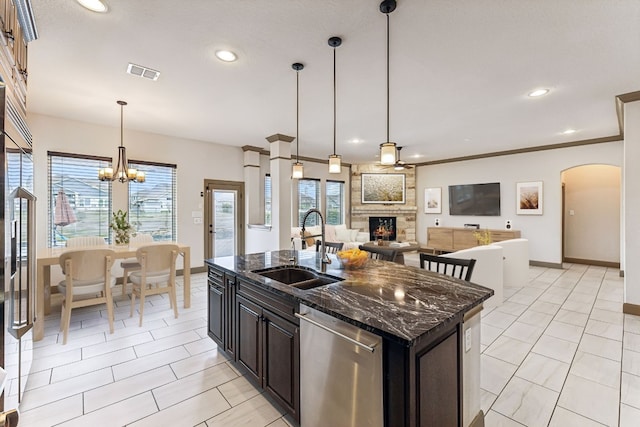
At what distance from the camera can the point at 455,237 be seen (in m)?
7.64

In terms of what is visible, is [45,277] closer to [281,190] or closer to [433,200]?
[281,190]

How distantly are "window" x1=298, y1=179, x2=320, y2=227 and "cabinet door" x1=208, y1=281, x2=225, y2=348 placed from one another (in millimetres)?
5097

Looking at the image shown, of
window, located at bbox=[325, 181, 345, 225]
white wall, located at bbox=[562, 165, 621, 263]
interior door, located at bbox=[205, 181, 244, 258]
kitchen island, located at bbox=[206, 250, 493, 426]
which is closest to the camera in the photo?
kitchen island, located at bbox=[206, 250, 493, 426]

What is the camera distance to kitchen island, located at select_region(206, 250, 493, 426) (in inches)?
49.2

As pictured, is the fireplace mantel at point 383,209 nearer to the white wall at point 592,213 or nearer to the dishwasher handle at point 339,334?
the white wall at point 592,213

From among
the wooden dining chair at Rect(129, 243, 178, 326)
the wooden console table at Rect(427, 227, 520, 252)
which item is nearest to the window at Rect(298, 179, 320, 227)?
the wooden console table at Rect(427, 227, 520, 252)

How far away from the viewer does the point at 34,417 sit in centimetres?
193

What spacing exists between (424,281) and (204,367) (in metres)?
2.02

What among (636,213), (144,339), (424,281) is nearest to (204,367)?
(144,339)

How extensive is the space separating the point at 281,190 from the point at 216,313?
302 centimetres

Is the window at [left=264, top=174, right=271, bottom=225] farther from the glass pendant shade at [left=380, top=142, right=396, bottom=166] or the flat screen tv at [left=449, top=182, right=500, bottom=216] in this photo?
the flat screen tv at [left=449, top=182, right=500, bottom=216]

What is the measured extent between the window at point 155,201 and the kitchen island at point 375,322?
3.44 m

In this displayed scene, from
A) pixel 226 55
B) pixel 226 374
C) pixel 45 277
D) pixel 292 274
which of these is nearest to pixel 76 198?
pixel 45 277

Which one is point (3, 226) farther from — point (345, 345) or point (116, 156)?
point (116, 156)
